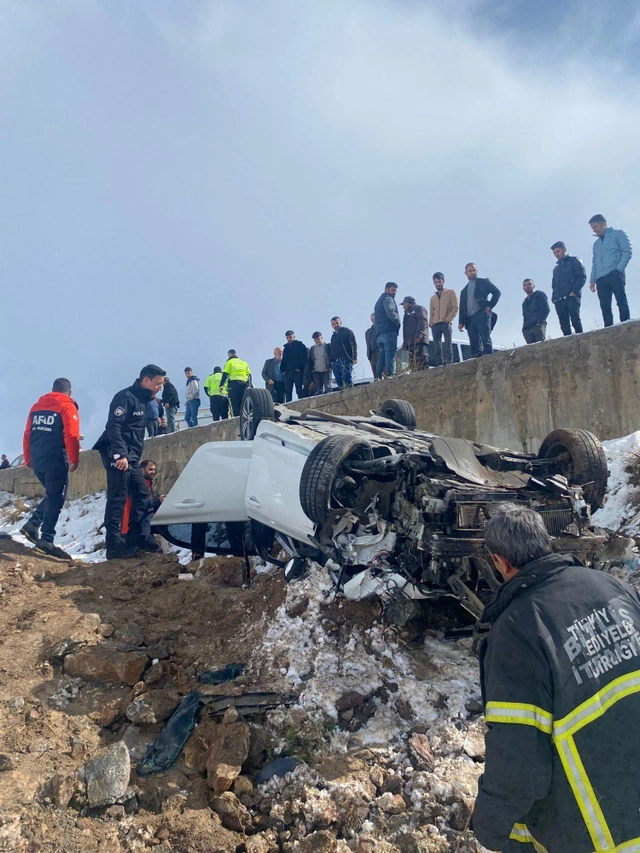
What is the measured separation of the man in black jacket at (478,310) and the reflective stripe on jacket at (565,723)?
7.37m

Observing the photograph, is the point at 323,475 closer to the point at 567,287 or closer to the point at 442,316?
the point at 567,287

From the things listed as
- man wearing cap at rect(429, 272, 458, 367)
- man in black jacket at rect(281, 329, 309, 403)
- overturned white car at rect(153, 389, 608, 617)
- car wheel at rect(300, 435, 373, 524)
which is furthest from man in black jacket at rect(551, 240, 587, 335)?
car wheel at rect(300, 435, 373, 524)

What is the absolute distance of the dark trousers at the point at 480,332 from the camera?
8.70m

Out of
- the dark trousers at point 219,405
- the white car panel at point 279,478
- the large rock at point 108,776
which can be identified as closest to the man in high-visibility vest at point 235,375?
the dark trousers at point 219,405

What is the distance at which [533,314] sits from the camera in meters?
8.48

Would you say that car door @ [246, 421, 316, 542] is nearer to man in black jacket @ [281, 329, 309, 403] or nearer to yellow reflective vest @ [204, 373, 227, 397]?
man in black jacket @ [281, 329, 309, 403]

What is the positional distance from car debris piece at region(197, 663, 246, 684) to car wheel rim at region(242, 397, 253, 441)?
8.83ft

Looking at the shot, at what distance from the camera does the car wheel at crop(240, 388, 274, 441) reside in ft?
19.6

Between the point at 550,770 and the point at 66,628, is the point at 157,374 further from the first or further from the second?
the point at 550,770

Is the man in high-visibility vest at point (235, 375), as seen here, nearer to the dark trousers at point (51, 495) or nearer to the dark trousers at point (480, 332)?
the dark trousers at point (480, 332)

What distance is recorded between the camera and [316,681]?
3611mm

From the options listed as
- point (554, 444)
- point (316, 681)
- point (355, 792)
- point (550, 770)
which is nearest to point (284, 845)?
point (355, 792)

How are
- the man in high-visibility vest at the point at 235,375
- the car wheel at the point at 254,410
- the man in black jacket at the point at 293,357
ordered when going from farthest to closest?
the man in black jacket at the point at 293,357, the man in high-visibility vest at the point at 235,375, the car wheel at the point at 254,410

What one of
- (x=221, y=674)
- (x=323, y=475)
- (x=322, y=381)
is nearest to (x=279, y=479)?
(x=323, y=475)
